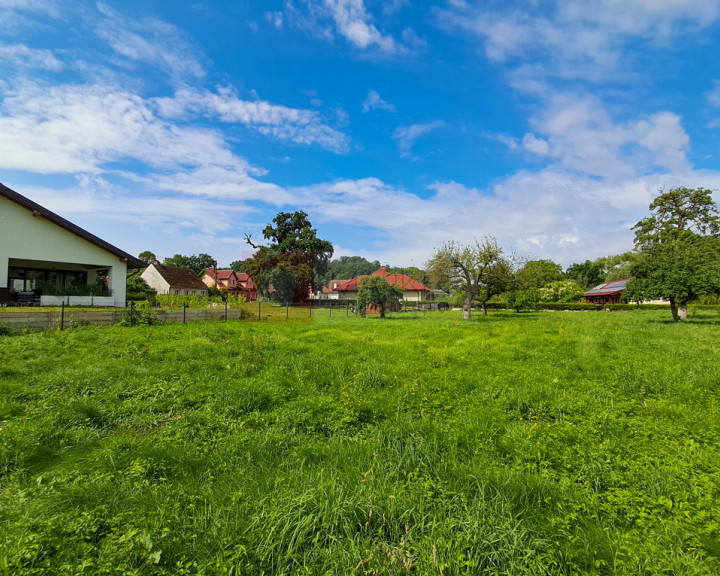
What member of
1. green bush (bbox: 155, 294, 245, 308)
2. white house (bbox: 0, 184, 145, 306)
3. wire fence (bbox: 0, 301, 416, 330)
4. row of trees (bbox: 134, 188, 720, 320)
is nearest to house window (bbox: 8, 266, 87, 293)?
white house (bbox: 0, 184, 145, 306)

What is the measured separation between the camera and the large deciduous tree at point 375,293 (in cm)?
2361

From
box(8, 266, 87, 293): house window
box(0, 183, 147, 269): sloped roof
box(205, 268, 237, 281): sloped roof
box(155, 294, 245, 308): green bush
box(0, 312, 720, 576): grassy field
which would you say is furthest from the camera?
box(205, 268, 237, 281): sloped roof

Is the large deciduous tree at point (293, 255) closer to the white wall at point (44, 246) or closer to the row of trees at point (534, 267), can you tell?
the row of trees at point (534, 267)

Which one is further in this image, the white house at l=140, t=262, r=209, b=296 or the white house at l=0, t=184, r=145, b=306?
the white house at l=140, t=262, r=209, b=296

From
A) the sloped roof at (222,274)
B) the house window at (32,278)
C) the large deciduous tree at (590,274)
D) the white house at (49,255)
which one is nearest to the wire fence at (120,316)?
the white house at (49,255)

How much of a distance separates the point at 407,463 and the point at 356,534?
1209 mm

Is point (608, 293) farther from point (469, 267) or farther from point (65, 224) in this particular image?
point (65, 224)

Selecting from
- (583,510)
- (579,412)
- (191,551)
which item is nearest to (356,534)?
(191,551)

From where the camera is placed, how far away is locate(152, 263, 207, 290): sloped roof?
45138 millimetres

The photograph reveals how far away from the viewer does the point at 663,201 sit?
44875 mm

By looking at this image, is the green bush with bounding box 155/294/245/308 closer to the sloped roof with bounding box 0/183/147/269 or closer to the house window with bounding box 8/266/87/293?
the sloped roof with bounding box 0/183/147/269

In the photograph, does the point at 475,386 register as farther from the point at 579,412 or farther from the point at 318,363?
the point at 318,363

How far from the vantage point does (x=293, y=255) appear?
1635 inches

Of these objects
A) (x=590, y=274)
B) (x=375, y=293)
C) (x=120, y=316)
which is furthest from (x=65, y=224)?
(x=590, y=274)
